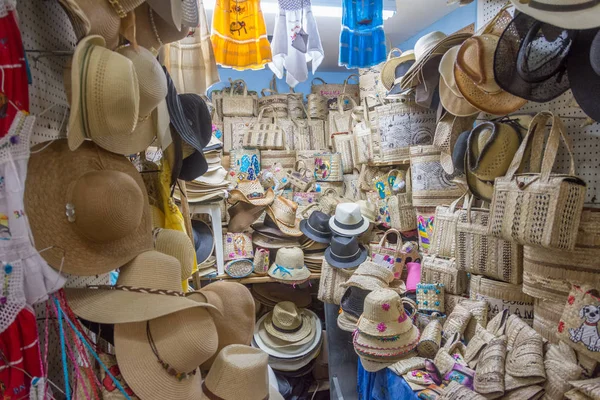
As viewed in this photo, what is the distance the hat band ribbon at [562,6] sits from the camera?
0.89 metres

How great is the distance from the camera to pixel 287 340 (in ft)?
11.3

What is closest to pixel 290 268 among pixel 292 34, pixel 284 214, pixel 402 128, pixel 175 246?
pixel 284 214

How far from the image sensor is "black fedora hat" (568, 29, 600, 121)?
119cm

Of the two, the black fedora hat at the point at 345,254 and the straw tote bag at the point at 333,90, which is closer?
the black fedora hat at the point at 345,254

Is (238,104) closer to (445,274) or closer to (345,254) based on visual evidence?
(345,254)

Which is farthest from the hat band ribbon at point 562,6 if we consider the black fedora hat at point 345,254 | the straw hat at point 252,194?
the straw hat at point 252,194

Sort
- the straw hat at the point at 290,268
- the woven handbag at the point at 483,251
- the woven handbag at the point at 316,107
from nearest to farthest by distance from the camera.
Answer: the woven handbag at the point at 483,251 → the straw hat at the point at 290,268 → the woven handbag at the point at 316,107

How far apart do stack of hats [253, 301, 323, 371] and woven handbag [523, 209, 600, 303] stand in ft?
7.42

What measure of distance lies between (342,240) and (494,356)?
5.64 feet

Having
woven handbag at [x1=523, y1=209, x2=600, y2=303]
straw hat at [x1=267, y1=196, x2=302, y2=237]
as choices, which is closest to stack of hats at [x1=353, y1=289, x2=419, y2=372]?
woven handbag at [x1=523, y1=209, x2=600, y2=303]

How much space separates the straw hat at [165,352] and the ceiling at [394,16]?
2.73 m

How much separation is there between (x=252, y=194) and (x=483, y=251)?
223 centimetres

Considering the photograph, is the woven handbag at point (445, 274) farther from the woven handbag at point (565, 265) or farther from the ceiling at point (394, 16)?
the ceiling at point (394, 16)

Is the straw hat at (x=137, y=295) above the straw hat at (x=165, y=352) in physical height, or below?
above
